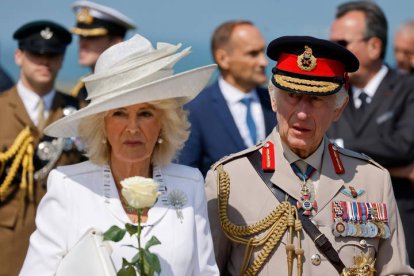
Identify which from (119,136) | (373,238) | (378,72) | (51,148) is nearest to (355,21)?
(378,72)

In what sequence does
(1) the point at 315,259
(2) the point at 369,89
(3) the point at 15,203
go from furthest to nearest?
(2) the point at 369,89
(3) the point at 15,203
(1) the point at 315,259

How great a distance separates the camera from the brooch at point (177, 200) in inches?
195

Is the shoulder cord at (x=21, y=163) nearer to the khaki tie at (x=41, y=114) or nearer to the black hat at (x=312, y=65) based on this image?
the khaki tie at (x=41, y=114)

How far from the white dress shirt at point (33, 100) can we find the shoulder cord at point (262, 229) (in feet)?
9.14

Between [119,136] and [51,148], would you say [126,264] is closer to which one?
[119,136]

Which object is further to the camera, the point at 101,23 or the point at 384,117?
the point at 101,23

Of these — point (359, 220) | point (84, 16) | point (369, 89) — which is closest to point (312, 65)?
point (359, 220)

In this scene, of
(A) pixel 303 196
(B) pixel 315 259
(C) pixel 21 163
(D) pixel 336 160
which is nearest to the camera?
(B) pixel 315 259

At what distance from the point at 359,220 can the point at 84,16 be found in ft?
14.9

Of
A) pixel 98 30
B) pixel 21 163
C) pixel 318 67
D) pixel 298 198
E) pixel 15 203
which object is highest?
pixel 318 67

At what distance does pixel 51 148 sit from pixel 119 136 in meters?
2.90

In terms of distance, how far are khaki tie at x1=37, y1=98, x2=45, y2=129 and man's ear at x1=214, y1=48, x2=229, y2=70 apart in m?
1.41

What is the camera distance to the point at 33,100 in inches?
310

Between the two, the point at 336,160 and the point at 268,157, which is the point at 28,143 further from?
the point at 336,160
